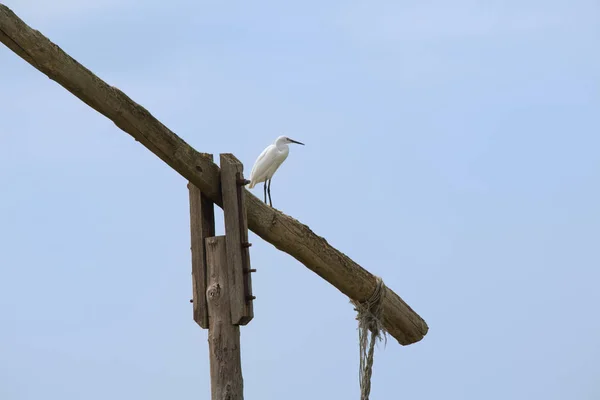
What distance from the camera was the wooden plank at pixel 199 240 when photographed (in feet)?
24.0

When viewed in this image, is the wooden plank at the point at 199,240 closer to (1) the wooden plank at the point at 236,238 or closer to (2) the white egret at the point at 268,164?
(1) the wooden plank at the point at 236,238

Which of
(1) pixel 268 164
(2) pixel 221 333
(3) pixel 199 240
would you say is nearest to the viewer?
(2) pixel 221 333

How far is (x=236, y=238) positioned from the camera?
7344mm

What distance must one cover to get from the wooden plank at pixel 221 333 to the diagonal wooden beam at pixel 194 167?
0.44 m

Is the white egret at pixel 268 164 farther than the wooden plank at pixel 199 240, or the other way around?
the white egret at pixel 268 164

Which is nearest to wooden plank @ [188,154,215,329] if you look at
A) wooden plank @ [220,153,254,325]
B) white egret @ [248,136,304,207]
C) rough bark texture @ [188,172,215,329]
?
rough bark texture @ [188,172,215,329]

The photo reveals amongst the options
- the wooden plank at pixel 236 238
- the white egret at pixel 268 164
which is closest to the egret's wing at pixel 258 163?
the white egret at pixel 268 164

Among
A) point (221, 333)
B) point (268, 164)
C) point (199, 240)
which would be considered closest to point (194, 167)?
point (199, 240)

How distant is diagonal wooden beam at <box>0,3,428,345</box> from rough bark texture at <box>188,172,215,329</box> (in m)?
0.08

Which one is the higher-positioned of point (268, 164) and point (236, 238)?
point (268, 164)

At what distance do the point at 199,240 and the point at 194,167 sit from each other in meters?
0.51

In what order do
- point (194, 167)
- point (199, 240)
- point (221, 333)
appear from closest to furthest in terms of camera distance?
point (221, 333)
point (194, 167)
point (199, 240)

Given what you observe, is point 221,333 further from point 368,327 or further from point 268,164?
point 268,164

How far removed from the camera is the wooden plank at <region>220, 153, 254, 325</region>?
7211 millimetres
